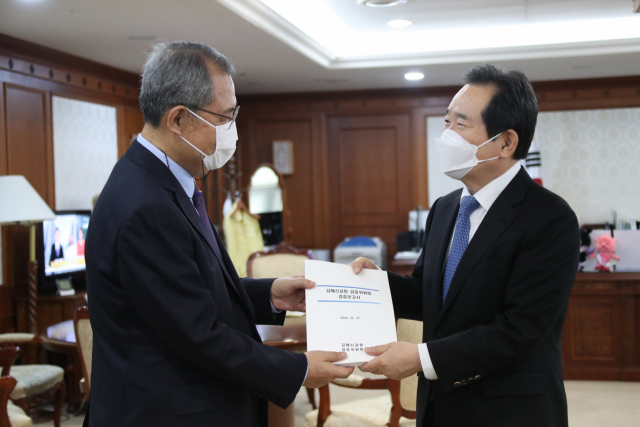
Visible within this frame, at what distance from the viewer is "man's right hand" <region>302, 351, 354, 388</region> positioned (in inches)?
61.2

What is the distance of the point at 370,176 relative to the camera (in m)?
7.50

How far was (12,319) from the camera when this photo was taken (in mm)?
4711

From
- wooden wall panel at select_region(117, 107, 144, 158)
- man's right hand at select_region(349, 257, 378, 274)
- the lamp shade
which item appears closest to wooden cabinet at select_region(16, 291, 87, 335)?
the lamp shade

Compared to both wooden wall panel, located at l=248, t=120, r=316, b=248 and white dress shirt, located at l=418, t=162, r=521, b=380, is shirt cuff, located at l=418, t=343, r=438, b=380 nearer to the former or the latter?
white dress shirt, located at l=418, t=162, r=521, b=380

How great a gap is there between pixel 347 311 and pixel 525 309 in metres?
0.48

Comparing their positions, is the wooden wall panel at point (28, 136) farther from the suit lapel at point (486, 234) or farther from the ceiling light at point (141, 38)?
the suit lapel at point (486, 234)

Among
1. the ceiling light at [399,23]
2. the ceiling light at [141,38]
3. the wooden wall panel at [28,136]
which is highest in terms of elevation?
the ceiling light at [399,23]

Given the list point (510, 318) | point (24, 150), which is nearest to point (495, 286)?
point (510, 318)

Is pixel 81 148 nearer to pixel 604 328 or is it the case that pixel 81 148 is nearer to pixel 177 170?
pixel 177 170

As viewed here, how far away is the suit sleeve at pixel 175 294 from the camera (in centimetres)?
132

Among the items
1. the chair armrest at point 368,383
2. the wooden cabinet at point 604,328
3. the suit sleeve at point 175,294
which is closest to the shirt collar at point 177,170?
the suit sleeve at point 175,294

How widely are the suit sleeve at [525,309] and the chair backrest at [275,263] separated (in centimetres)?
324

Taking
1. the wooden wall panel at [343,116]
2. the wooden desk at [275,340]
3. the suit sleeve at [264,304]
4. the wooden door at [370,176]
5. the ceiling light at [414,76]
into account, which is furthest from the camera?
the wooden door at [370,176]

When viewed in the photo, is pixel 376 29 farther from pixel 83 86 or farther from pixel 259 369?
pixel 259 369
